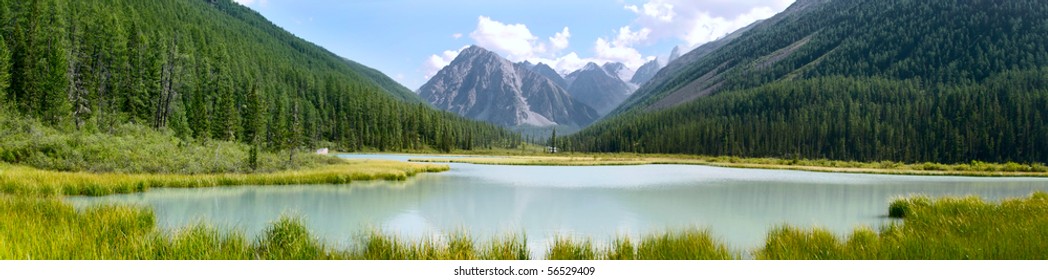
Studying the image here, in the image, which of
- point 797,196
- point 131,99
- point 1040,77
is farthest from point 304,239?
point 1040,77

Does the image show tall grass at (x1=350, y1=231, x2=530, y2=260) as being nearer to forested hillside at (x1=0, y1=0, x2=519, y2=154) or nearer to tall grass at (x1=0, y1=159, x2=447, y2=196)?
tall grass at (x1=0, y1=159, x2=447, y2=196)

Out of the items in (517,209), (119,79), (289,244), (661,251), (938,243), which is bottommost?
(517,209)

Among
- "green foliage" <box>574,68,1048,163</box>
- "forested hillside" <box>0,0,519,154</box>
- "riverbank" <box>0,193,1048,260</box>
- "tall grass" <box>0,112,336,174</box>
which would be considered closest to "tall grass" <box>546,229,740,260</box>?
"riverbank" <box>0,193,1048,260</box>

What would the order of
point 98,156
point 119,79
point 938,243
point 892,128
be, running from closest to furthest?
point 938,243 < point 98,156 < point 119,79 < point 892,128

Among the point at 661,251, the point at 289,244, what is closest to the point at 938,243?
the point at 661,251

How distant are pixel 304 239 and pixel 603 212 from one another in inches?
616

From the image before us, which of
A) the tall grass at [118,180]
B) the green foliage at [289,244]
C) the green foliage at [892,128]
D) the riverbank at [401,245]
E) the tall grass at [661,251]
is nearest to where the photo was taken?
the riverbank at [401,245]

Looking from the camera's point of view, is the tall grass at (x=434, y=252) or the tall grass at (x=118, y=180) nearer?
the tall grass at (x=434, y=252)

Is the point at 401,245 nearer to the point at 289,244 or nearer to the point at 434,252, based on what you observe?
the point at 434,252

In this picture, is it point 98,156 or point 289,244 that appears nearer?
point 289,244

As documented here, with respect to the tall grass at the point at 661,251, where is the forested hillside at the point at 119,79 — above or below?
above

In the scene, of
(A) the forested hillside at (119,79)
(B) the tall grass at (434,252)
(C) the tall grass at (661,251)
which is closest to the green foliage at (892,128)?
(A) the forested hillside at (119,79)

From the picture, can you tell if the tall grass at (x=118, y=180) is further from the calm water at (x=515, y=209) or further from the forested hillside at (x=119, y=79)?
the forested hillside at (x=119, y=79)
